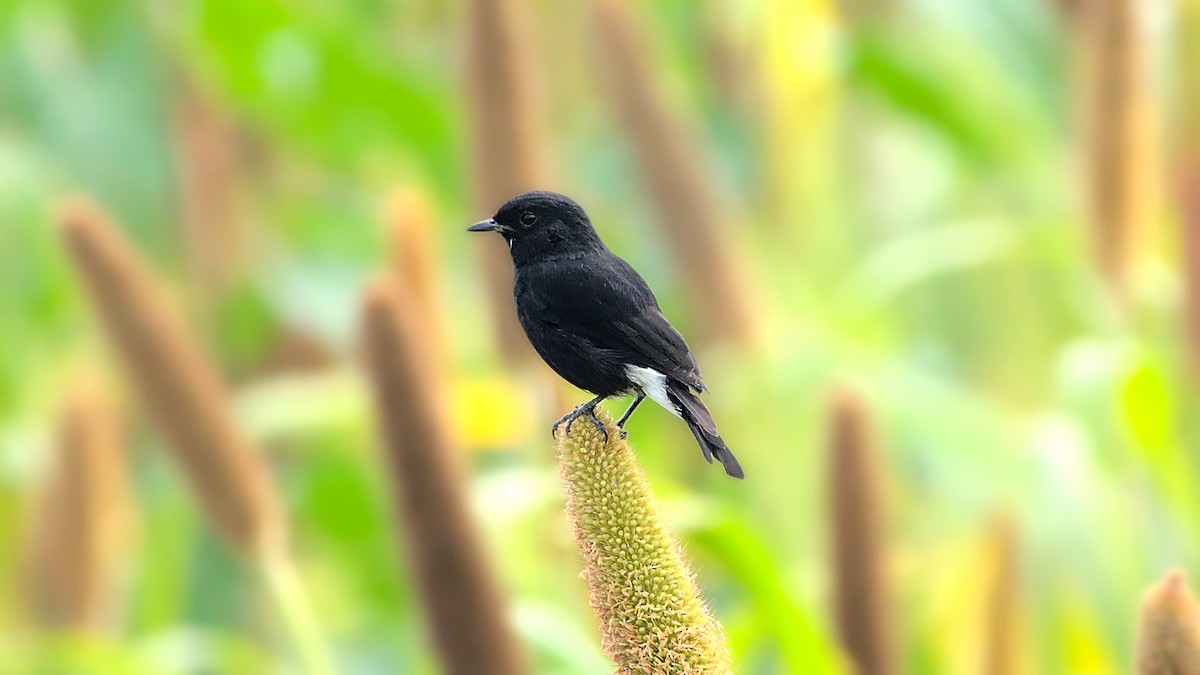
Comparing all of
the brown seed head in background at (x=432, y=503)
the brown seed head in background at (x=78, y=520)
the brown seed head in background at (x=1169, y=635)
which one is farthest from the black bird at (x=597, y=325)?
the brown seed head in background at (x=78, y=520)

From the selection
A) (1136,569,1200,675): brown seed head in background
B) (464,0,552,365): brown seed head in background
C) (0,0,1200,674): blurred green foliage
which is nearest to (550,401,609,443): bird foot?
(1136,569,1200,675): brown seed head in background

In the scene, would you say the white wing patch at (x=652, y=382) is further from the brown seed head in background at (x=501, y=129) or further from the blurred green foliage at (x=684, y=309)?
the brown seed head in background at (x=501, y=129)

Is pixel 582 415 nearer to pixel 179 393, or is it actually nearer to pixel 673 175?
pixel 179 393

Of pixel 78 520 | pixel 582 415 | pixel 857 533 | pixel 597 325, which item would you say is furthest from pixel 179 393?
pixel 582 415

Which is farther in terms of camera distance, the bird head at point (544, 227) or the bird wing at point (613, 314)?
the bird head at point (544, 227)

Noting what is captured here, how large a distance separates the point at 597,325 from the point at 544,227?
155 millimetres

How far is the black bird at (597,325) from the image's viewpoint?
1299mm

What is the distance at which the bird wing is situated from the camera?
4.27 ft

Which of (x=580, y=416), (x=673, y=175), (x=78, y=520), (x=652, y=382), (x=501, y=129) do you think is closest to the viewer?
(x=580, y=416)

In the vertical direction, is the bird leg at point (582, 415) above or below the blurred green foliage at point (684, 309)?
below

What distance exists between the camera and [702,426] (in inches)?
47.8

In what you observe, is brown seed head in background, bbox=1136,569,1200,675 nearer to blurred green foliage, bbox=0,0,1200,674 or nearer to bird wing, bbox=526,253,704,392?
bird wing, bbox=526,253,704,392

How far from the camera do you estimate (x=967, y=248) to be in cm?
370

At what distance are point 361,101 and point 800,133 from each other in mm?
1134
